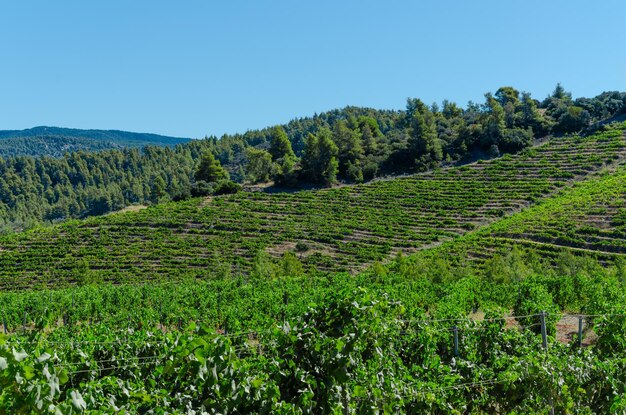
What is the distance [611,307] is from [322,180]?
55982 mm

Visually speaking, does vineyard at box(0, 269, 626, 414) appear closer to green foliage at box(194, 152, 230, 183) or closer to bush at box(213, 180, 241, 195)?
bush at box(213, 180, 241, 195)

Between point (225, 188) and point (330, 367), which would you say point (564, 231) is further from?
point (330, 367)

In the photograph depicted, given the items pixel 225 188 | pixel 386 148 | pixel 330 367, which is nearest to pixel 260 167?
pixel 225 188

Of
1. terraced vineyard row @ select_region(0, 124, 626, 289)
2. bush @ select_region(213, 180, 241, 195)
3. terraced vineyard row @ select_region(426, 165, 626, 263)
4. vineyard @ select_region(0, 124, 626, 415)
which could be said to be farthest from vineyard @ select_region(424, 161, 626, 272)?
bush @ select_region(213, 180, 241, 195)

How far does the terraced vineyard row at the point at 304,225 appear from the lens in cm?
4612

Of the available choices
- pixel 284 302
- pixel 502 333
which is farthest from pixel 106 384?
pixel 284 302

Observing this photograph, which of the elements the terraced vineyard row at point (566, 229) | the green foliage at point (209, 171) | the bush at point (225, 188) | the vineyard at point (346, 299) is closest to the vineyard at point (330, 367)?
the vineyard at point (346, 299)

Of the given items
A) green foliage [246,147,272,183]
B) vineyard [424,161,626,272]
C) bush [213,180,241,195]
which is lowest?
vineyard [424,161,626,272]

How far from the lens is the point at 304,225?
2149 inches

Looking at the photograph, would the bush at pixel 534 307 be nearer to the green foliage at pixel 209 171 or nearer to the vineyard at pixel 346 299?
the vineyard at pixel 346 299

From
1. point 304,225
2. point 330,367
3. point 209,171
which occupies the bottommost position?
point 304,225

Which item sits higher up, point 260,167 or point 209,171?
point 209,171

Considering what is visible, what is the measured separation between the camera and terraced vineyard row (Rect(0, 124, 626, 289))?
46.1m

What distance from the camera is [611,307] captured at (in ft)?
42.8
